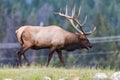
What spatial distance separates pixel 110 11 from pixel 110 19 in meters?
7.96

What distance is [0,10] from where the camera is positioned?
80.7m

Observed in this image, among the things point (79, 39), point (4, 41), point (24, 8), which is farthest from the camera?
point (24, 8)

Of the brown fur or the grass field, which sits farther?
the brown fur

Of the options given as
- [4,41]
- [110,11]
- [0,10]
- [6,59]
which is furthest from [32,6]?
[6,59]

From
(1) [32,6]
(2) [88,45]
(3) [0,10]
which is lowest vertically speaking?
(1) [32,6]

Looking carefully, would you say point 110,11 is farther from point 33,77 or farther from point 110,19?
point 33,77

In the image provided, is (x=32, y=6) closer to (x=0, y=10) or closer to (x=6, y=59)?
(x=0, y=10)

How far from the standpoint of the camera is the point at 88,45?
1823 cm

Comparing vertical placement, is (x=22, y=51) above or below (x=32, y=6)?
above

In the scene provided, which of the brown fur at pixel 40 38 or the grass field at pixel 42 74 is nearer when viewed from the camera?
the grass field at pixel 42 74

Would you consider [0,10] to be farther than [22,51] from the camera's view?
Yes

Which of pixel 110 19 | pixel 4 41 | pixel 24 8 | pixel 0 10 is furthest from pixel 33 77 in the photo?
pixel 24 8

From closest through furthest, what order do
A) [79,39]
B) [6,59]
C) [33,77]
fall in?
[33,77], [79,39], [6,59]

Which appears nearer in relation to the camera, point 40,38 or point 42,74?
point 42,74
